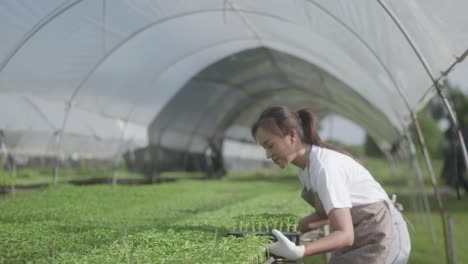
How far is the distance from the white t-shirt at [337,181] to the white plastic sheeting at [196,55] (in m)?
2.72

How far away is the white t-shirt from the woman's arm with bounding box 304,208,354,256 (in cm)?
4

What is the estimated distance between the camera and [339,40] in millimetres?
11234

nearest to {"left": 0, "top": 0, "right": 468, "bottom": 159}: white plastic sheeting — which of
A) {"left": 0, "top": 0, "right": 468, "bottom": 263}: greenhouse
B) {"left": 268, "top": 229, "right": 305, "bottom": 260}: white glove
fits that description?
{"left": 0, "top": 0, "right": 468, "bottom": 263}: greenhouse

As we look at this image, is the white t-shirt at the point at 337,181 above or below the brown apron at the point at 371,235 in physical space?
above

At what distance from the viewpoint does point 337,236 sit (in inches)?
142

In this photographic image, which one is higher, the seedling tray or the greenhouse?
the greenhouse

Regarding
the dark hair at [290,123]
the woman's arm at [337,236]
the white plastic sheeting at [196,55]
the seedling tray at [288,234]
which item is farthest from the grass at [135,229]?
the white plastic sheeting at [196,55]

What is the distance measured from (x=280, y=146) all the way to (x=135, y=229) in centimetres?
243

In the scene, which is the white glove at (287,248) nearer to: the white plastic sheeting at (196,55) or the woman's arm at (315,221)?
the woman's arm at (315,221)

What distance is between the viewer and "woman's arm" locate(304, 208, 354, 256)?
3602mm

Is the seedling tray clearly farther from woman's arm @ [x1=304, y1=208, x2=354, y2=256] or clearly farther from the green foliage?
woman's arm @ [x1=304, y1=208, x2=354, y2=256]

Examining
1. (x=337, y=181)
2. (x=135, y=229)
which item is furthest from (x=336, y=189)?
(x=135, y=229)

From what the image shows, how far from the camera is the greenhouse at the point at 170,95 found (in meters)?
5.91

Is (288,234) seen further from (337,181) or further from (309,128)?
(337,181)
